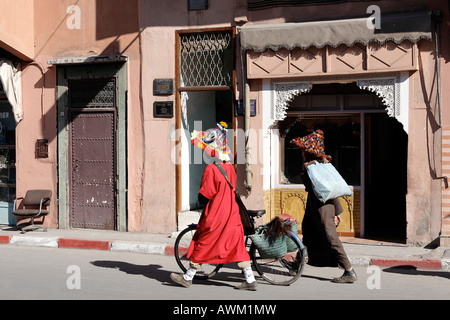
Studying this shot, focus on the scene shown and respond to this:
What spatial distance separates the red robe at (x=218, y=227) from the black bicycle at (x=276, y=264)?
384 millimetres

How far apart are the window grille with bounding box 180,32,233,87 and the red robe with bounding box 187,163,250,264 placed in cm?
460

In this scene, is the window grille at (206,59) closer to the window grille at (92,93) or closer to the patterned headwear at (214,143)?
the window grille at (92,93)

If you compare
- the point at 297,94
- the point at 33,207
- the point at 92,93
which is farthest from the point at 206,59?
the point at 33,207

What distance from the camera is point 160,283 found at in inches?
297

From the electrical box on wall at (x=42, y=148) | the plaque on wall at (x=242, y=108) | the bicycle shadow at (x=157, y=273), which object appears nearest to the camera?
the bicycle shadow at (x=157, y=273)

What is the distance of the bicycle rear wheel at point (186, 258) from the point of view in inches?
305

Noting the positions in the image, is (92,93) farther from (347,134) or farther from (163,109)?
(347,134)

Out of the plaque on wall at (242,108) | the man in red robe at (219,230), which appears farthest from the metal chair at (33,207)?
the man in red robe at (219,230)

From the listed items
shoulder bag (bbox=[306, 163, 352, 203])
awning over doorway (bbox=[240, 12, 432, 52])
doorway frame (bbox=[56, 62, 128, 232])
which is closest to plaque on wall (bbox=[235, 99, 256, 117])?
awning over doorway (bbox=[240, 12, 432, 52])

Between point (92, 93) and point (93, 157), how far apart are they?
3.91 feet

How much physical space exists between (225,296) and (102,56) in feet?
21.3

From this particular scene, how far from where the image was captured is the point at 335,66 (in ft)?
34.3
